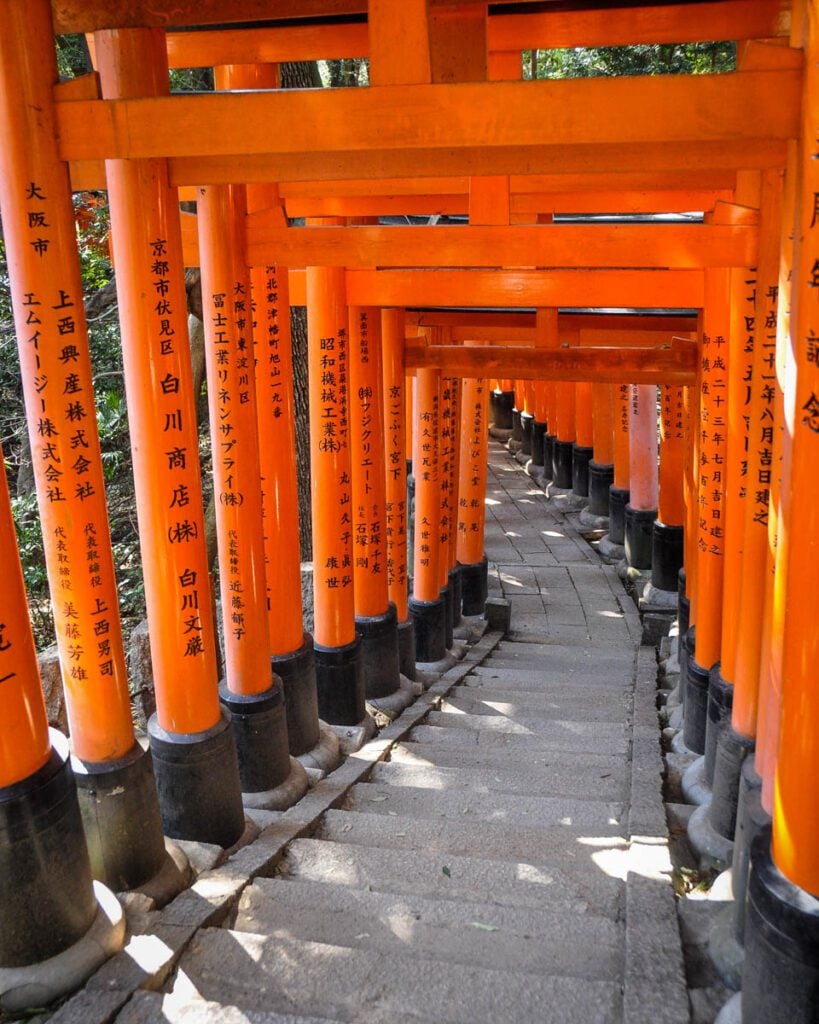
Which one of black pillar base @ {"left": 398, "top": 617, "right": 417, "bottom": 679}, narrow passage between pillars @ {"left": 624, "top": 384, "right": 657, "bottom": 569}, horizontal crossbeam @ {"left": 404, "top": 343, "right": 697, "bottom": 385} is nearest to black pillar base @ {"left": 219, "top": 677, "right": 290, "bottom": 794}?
black pillar base @ {"left": 398, "top": 617, "right": 417, "bottom": 679}

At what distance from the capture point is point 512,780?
4996 millimetres

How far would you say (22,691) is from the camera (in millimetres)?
2816

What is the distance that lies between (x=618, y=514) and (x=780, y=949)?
10417 millimetres

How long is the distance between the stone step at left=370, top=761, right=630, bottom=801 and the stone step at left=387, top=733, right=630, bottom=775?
5 centimetres

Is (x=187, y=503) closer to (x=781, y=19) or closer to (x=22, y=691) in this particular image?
(x=22, y=691)

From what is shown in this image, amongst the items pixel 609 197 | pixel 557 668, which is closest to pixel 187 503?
pixel 609 197

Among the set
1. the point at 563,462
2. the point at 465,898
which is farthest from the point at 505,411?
the point at 465,898

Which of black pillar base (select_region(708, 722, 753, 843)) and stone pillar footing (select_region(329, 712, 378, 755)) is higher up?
black pillar base (select_region(708, 722, 753, 843))

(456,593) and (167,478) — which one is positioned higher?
(167,478)

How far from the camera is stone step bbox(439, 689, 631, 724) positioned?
6.64m

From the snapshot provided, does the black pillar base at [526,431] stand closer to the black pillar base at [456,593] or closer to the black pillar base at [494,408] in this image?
the black pillar base at [494,408]

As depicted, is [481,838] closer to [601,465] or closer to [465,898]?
[465,898]

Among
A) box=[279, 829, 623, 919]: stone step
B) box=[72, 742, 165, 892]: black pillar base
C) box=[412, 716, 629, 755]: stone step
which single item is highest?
box=[72, 742, 165, 892]: black pillar base

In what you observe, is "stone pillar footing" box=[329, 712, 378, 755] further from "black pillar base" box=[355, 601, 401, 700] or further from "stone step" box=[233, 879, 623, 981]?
"stone step" box=[233, 879, 623, 981]
